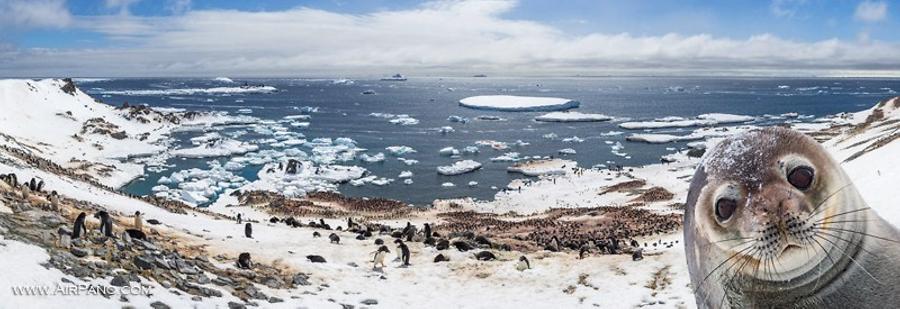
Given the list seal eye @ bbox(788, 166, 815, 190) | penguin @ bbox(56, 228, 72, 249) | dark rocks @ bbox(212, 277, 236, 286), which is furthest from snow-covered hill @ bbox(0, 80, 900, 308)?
seal eye @ bbox(788, 166, 815, 190)

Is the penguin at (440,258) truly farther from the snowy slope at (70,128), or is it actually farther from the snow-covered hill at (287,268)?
the snowy slope at (70,128)

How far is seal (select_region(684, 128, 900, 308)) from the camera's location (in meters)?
2.98

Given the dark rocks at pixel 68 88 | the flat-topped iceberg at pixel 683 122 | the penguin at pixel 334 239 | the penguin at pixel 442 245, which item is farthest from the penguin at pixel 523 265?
the dark rocks at pixel 68 88

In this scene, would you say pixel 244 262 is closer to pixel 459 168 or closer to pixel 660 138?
pixel 459 168

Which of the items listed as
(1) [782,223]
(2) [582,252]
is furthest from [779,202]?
(2) [582,252]

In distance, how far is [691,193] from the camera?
12.0ft

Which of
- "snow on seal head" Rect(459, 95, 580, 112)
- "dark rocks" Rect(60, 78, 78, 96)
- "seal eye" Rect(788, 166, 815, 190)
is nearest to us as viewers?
"seal eye" Rect(788, 166, 815, 190)

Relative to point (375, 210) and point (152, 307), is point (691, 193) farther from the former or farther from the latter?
point (375, 210)

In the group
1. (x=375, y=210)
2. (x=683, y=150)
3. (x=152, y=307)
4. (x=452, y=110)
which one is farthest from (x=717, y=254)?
(x=452, y=110)

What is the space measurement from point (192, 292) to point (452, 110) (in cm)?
11547

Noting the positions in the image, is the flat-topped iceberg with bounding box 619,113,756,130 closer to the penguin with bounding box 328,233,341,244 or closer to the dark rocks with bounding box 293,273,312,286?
the penguin with bounding box 328,233,341,244

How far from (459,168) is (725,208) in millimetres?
48422

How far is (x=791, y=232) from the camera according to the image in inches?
115

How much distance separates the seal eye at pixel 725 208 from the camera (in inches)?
124
